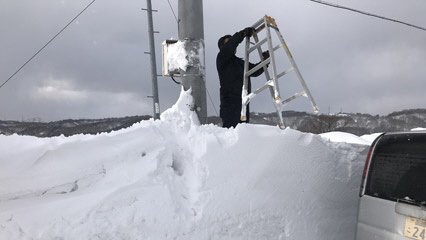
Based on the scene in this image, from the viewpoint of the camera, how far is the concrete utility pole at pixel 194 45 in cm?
486

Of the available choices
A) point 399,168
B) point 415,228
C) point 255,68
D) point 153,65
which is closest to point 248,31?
point 255,68

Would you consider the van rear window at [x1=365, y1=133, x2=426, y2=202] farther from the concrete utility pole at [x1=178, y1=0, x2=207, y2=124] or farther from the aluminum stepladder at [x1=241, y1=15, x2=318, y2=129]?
the concrete utility pole at [x1=178, y1=0, x2=207, y2=124]

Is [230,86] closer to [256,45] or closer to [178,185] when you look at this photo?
[256,45]

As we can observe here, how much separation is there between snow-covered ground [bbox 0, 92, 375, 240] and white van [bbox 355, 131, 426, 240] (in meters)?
0.80

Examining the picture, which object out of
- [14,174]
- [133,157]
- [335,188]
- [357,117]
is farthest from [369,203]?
[357,117]

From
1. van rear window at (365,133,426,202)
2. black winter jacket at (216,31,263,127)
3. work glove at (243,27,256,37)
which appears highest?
work glove at (243,27,256,37)

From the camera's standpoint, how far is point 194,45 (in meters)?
4.86

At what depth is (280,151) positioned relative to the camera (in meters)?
3.79

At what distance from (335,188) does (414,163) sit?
4.46ft

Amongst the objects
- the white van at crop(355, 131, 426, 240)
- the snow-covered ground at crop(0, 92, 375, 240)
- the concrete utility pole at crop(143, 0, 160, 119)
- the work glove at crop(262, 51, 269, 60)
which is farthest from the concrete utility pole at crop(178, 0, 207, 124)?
the concrete utility pole at crop(143, 0, 160, 119)

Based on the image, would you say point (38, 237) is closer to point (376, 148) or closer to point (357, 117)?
point (376, 148)

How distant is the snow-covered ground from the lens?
286 centimetres

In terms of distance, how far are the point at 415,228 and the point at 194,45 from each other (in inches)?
134

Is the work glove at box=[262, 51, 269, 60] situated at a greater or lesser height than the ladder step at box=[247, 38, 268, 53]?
lesser
